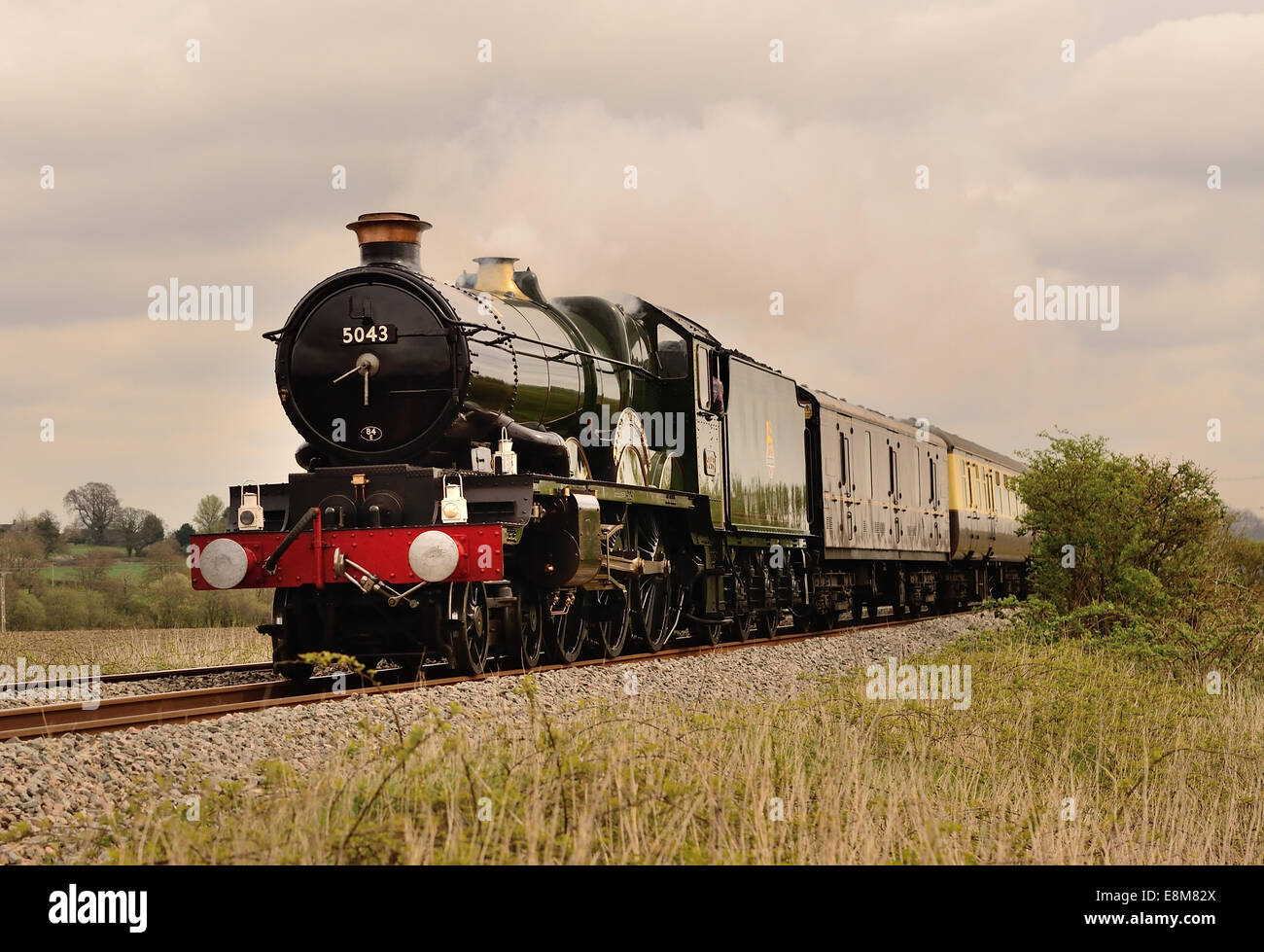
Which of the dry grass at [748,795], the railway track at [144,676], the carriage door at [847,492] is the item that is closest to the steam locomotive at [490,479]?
the railway track at [144,676]

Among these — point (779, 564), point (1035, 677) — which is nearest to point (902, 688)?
point (1035, 677)

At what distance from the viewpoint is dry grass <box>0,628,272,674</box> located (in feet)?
49.3

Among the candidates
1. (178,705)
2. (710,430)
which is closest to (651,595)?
(710,430)

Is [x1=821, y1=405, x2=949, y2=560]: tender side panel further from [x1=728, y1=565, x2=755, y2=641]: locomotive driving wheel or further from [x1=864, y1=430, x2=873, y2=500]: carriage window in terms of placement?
[x1=728, y1=565, x2=755, y2=641]: locomotive driving wheel

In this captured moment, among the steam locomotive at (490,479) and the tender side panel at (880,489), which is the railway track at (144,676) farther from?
the tender side panel at (880,489)

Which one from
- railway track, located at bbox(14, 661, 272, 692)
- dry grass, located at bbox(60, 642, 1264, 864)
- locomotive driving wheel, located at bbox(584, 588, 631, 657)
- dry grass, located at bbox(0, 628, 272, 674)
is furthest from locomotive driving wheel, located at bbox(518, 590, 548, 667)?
dry grass, located at bbox(0, 628, 272, 674)

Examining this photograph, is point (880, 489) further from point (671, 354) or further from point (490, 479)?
point (490, 479)

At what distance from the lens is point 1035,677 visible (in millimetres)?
12250

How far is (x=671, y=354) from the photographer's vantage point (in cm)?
1462

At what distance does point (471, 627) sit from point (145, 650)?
25.8 ft

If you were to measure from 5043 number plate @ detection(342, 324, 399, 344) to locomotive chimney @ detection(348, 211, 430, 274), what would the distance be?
2.28 feet
